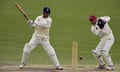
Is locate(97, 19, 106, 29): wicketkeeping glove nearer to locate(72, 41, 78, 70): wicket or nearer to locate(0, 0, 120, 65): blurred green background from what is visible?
locate(72, 41, 78, 70): wicket

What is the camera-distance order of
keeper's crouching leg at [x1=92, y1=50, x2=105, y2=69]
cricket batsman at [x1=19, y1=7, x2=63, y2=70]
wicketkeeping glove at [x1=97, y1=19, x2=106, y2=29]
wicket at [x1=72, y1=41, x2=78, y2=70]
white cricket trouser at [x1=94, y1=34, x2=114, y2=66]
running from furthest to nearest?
keeper's crouching leg at [x1=92, y1=50, x2=105, y2=69] → white cricket trouser at [x1=94, y1=34, x2=114, y2=66] → wicketkeeping glove at [x1=97, y1=19, x2=106, y2=29] → cricket batsman at [x1=19, y1=7, x2=63, y2=70] → wicket at [x1=72, y1=41, x2=78, y2=70]

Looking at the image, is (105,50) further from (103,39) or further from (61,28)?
(61,28)

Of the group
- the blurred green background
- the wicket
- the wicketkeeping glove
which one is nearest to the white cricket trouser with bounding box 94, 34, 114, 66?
the wicketkeeping glove

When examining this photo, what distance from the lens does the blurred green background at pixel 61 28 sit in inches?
709

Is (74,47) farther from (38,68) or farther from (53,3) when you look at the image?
(53,3)

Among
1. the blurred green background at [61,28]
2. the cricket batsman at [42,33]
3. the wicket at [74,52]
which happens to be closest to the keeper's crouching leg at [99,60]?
the cricket batsman at [42,33]

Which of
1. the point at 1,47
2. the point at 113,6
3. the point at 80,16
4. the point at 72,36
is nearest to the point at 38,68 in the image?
the point at 1,47

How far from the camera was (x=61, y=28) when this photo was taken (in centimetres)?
2322

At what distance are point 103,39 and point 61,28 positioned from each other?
8.89 m

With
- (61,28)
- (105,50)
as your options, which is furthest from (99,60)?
(61,28)

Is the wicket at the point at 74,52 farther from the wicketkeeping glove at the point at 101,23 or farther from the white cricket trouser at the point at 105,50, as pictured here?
the wicketkeeping glove at the point at 101,23

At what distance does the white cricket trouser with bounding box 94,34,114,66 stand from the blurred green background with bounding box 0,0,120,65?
7.06ft

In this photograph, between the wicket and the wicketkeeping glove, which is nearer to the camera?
the wicket

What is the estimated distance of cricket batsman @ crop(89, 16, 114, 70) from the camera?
1400cm
